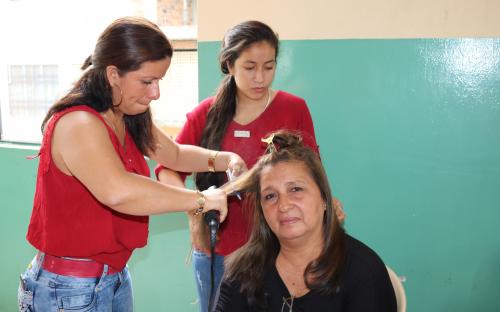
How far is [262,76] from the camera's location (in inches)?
77.4

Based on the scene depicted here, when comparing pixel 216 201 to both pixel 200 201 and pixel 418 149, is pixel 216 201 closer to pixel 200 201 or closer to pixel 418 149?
pixel 200 201

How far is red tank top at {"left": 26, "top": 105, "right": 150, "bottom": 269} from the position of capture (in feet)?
4.59

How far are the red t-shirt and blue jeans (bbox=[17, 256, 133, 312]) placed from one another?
570 millimetres

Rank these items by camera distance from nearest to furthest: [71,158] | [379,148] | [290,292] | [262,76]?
[71,158]
[290,292]
[262,76]
[379,148]

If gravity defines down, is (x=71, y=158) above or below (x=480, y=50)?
below

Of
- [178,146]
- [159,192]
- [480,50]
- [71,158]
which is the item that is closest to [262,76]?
[178,146]

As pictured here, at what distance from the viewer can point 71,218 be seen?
1453 mm

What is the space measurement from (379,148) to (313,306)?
1139 millimetres

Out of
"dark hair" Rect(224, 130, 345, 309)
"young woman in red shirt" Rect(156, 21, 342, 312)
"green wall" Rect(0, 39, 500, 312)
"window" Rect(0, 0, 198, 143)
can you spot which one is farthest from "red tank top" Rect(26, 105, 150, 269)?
"window" Rect(0, 0, 198, 143)

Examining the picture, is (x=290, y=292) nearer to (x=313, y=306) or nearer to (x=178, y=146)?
(x=313, y=306)

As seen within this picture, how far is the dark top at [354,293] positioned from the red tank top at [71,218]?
49 cm

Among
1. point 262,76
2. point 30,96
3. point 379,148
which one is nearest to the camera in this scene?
point 262,76

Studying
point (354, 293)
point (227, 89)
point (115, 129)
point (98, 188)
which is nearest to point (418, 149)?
point (227, 89)

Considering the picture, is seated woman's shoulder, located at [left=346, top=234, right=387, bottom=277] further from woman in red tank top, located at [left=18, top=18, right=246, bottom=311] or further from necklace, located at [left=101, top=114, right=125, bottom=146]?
necklace, located at [left=101, top=114, right=125, bottom=146]
